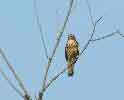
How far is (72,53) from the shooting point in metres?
12.7

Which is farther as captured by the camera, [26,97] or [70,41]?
[70,41]

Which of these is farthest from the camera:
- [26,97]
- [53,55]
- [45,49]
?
[45,49]

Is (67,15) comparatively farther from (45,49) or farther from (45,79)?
(45,79)

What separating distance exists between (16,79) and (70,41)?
353 inches

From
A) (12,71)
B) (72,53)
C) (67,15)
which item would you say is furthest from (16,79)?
(72,53)

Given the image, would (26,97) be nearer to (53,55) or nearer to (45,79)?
(45,79)

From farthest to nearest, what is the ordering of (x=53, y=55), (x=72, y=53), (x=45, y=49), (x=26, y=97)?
(x=72, y=53), (x=45, y=49), (x=53, y=55), (x=26, y=97)

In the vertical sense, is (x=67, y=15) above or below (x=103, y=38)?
above

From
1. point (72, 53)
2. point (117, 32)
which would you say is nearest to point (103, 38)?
point (117, 32)

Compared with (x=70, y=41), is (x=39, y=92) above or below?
above

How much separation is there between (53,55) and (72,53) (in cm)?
810

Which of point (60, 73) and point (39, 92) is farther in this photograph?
point (60, 73)

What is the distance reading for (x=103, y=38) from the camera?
17.1 feet

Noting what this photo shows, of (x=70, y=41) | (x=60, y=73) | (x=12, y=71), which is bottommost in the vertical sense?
(x=70, y=41)
